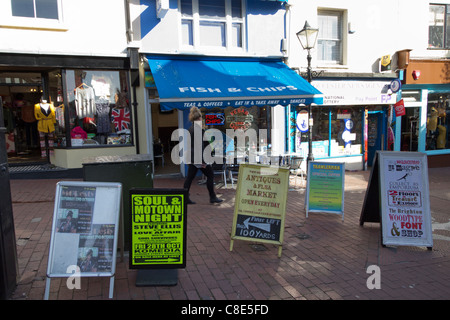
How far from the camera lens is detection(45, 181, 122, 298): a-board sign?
3193mm

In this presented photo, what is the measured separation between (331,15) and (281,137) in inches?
179

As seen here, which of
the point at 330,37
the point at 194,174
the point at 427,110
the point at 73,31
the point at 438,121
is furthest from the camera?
the point at 438,121

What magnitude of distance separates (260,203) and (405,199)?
7.03 ft

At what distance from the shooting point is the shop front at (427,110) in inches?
450

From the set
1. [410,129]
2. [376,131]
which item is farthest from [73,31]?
[410,129]

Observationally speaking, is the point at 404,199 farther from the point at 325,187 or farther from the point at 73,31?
the point at 73,31

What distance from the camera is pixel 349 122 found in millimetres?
11453

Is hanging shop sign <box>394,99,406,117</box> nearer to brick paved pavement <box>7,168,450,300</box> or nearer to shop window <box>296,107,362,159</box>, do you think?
shop window <box>296,107,362,159</box>

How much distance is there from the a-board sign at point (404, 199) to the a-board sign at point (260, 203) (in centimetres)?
156

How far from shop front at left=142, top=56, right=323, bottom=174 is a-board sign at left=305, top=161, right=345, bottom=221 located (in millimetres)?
2890

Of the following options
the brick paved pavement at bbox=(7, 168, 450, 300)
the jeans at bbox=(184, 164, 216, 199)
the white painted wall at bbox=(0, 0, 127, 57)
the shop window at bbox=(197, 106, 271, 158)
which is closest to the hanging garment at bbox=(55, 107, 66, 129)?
the white painted wall at bbox=(0, 0, 127, 57)

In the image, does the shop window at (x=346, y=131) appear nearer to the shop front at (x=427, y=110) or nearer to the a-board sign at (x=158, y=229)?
the shop front at (x=427, y=110)

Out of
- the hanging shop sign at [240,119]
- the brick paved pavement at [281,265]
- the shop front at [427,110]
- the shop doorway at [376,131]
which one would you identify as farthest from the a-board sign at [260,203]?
the shop front at [427,110]
